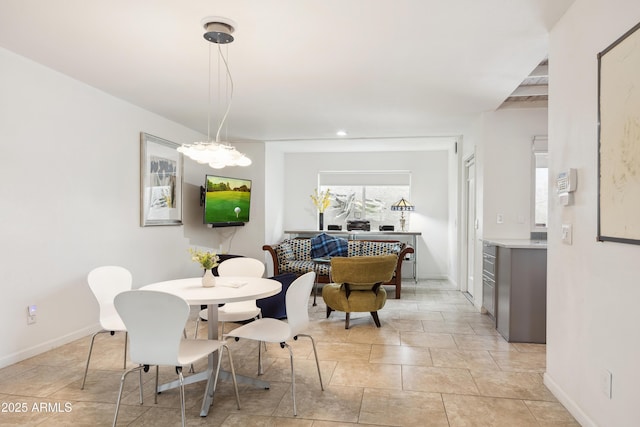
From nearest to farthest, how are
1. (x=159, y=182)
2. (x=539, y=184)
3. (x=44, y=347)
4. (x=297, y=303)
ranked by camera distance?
(x=297, y=303)
(x=44, y=347)
(x=539, y=184)
(x=159, y=182)

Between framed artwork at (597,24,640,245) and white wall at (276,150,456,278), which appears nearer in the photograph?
framed artwork at (597,24,640,245)

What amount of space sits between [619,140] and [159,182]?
4802mm

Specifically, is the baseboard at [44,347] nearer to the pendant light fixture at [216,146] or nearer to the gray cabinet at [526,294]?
the pendant light fixture at [216,146]

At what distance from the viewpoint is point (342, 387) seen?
2.89 m

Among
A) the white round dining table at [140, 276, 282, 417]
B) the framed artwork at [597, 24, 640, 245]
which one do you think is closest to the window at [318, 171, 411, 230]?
the white round dining table at [140, 276, 282, 417]

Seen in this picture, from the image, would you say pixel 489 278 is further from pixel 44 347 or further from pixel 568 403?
pixel 44 347

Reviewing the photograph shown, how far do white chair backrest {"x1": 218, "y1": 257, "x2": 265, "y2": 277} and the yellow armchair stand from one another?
93 centimetres

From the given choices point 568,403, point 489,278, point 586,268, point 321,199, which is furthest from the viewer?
point 321,199

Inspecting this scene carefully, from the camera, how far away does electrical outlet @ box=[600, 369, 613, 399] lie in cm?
206

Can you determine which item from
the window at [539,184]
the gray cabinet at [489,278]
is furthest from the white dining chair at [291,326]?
the window at [539,184]

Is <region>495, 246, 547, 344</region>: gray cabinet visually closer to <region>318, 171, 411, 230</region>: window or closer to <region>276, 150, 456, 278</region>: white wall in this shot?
<region>276, 150, 456, 278</region>: white wall

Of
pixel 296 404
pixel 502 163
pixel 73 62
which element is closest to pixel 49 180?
pixel 73 62

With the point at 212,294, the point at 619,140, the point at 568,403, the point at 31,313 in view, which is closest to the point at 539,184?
the point at 568,403

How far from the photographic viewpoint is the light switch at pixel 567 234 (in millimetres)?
2512
